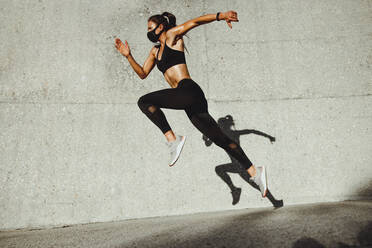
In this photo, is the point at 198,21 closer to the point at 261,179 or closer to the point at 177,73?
the point at 177,73

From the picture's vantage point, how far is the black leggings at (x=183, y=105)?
244 centimetres

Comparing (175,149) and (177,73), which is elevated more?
(177,73)

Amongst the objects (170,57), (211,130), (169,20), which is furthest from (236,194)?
(169,20)

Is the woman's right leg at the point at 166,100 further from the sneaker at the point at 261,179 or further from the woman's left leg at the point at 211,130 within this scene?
the sneaker at the point at 261,179

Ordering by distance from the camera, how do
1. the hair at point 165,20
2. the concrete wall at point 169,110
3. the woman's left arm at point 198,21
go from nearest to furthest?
1. the woman's left arm at point 198,21
2. the hair at point 165,20
3. the concrete wall at point 169,110

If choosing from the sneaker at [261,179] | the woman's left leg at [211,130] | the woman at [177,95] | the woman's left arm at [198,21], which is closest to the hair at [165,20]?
the woman at [177,95]

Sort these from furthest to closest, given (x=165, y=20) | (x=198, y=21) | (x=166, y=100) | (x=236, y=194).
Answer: (x=236, y=194) → (x=165, y=20) → (x=198, y=21) → (x=166, y=100)

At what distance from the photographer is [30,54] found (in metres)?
4.04

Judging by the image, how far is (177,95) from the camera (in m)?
2.44

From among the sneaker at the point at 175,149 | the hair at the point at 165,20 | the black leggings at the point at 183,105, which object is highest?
the hair at the point at 165,20

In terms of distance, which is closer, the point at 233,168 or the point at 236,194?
the point at 236,194

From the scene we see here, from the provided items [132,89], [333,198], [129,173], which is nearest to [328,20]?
[333,198]

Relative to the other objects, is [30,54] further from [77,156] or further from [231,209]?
[231,209]

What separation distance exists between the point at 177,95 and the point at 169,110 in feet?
4.95
